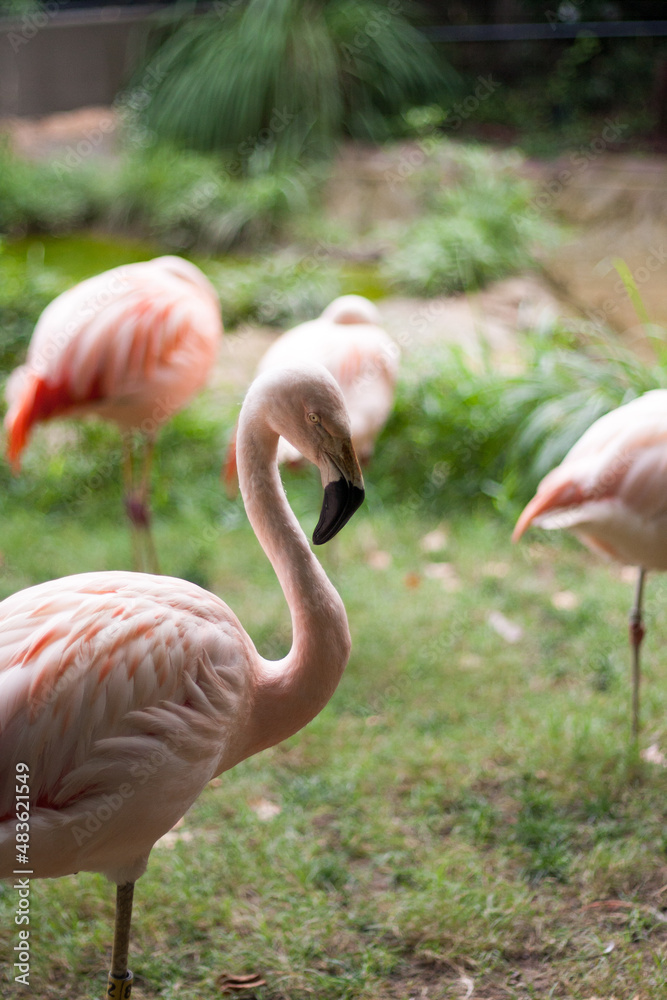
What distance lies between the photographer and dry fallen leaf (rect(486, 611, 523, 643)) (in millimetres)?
3658

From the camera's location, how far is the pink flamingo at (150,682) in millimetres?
1667

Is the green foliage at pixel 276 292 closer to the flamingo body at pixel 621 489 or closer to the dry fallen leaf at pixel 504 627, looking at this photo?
the dry fallen leaf at pixel 504 627

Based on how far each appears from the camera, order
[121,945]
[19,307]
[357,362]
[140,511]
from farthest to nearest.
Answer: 1. [19,307]
2. [140,511]
3. [357,362]
4. [121,945]

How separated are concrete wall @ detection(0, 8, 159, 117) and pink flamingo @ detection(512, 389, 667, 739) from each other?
9.14 meters

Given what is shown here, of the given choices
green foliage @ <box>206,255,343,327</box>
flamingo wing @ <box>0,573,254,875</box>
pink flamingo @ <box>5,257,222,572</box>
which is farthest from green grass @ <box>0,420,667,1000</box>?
green foliage @ <box>206,255,343,327</box>

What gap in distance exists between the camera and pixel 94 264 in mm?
7238

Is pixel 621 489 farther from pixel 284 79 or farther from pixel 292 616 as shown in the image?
pixel 284 79

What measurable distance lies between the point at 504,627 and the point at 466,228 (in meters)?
4.20

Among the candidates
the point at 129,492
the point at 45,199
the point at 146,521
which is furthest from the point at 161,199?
the point at 146,521

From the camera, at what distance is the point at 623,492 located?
265 centimetres

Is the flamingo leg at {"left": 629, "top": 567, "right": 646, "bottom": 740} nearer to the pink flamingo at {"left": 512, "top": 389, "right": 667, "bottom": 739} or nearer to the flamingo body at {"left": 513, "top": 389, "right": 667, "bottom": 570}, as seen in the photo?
the pink flamingo at {"left": 512, "top": 389, "right": 667, "bottom": 739}

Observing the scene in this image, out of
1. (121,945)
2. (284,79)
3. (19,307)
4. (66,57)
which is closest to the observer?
(121,945)

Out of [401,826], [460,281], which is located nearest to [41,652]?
[401,826]

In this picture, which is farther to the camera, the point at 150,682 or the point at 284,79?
the point at 284,79
